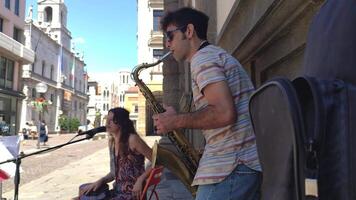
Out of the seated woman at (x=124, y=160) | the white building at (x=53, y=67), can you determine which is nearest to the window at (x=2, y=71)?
the white building at (x=53, y=67)

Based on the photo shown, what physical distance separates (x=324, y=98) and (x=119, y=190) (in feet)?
10.9

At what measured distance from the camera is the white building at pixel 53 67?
189ft

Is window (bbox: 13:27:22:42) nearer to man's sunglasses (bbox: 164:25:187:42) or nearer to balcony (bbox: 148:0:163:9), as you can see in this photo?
balcony (bbox: 148:0:163:9)

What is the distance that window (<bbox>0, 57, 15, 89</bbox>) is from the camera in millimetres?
42812

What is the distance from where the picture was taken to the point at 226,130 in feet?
6.79

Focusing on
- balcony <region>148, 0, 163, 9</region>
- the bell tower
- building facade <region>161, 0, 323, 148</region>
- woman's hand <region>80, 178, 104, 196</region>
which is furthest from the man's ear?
the bell tower

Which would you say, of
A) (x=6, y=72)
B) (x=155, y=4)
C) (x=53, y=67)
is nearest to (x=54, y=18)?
(x=53, y=67)

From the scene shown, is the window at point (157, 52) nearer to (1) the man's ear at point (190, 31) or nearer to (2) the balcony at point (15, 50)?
(2) the balcony at point (15, 50)

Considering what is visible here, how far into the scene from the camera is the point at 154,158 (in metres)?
3.44

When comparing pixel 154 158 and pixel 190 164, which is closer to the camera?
pixel 190 164

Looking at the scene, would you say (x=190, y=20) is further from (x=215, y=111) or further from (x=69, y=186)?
(x=69, y=186)

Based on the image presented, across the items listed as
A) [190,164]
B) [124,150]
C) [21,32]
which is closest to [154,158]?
[190,164]

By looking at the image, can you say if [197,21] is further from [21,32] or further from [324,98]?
[21,32]

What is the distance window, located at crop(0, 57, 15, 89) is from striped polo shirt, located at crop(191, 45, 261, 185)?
43.3 meters
